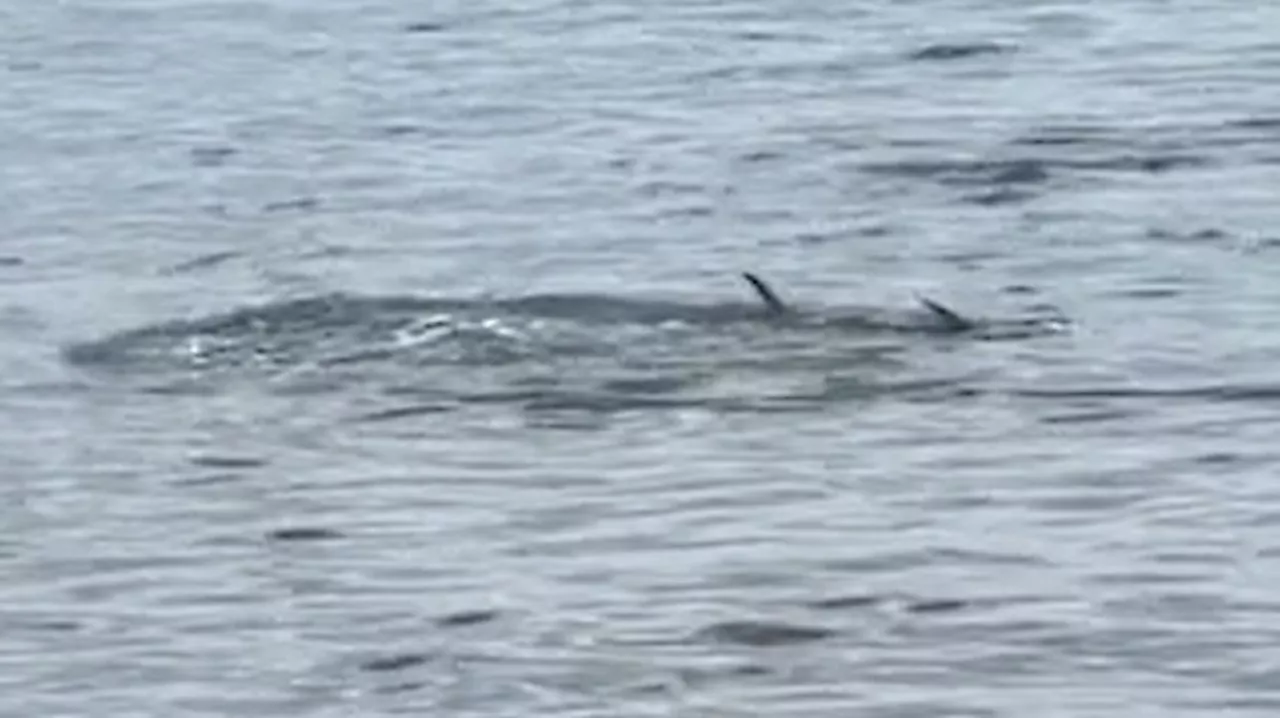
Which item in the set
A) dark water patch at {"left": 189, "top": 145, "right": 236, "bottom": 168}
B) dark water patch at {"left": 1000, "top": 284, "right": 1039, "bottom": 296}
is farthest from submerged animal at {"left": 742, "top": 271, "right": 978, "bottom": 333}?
dark water patch at {"left": 189, "top": 145, "right": 236, "bottom": 168}

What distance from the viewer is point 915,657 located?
933 cm

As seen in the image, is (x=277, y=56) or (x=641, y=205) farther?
(x=277, y=56)

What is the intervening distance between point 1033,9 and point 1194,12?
2.27 ft

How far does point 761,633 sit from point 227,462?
2081 mm

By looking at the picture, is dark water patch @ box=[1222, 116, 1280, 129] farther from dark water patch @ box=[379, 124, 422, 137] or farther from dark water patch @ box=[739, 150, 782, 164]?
dark water patch @ box=[379, 124, 422, 137]

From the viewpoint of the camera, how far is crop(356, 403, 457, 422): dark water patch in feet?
38.1

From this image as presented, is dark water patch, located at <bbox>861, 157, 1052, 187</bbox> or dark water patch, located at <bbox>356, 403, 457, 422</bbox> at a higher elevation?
dark water patch, located at <bbox>356, 403, 457, 422</bbox>

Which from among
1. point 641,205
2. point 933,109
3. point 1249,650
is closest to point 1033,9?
point 933,109

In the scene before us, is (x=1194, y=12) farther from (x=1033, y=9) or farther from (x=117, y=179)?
(x=117, y=179)

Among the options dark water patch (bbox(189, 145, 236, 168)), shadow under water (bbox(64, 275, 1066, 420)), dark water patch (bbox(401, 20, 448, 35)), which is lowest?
dark water patch (bbox(401, 20, 448, 35))

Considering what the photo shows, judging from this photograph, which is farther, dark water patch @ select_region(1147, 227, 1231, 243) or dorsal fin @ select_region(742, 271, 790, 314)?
dark water patch @ select_region(1147, 227, 1231, 243)

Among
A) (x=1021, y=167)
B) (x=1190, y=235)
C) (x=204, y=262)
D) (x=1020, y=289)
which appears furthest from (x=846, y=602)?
(x=1021, y=167)

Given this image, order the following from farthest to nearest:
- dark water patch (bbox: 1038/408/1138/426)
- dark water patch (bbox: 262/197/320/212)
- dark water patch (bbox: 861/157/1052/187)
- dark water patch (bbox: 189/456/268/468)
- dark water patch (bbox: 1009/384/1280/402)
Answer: dark water patch (bbox: 262/197/320/212), dark water patch (bbox: 861/157/1052/187), dark water patch (bbox: 1009/384/1280/402), dark water patch (bbox: 1038/408/1138/426), dark water patch (bbox: 189/456/268/468)

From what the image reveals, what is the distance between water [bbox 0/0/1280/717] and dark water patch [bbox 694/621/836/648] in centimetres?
2
